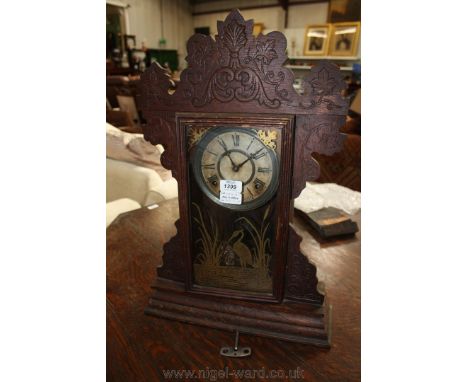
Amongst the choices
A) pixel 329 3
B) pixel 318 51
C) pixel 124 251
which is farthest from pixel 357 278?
pixel 329 3

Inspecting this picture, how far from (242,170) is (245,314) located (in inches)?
13.4

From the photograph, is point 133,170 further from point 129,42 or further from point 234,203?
point 129,42

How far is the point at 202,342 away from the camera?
76cm

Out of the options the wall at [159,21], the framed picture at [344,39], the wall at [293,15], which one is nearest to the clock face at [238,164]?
the framed picture at [344,39]

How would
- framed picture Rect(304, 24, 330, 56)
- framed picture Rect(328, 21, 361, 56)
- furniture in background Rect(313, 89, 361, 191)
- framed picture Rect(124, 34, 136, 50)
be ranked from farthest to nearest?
framed picture Rect(124, 34, 136, 50), framed picture Rect(304, 24, 330, 56), framed picture Rect(328, 21, 361, 56), furniture in background Rect(313, 89, 361, 191)

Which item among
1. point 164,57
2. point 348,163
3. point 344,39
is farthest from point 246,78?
point 164,57

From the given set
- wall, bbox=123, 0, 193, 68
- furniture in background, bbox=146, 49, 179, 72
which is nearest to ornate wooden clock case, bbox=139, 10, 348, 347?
wall, bbox=123, 0, 193, 68

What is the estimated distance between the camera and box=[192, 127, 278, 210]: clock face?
71cm

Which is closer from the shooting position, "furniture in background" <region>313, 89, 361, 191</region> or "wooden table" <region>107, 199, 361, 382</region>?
"wooden table" <region>107, 199, 361, 382</region>

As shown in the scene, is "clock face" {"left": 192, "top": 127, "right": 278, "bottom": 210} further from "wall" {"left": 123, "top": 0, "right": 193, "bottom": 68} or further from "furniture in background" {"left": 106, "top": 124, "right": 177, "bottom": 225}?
"wall" {"left": 123, "top": 0, "right": 193, "bottom": 68}

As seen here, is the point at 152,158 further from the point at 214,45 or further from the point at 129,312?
the point at 214,45

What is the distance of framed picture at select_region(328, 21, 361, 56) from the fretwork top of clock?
659 cm

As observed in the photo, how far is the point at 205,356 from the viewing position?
0.72 meters

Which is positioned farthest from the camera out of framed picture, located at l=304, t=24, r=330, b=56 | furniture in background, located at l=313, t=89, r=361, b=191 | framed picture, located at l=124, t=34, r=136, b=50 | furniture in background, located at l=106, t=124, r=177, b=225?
framed picture, located at l=124, t=34, r=136, b=50
